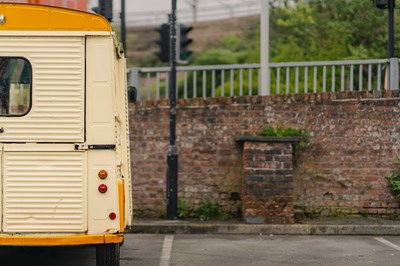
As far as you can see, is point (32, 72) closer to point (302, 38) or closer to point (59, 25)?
point (59, 25)

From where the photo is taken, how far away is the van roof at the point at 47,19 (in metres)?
8.63

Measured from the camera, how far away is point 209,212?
14.6 metres

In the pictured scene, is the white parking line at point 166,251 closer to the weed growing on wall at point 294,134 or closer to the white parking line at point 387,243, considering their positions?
the weed growing on wall at point 294,134

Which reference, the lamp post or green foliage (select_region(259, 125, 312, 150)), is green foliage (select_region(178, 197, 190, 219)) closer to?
green foliage (select_region(259, 125, 312, 150))

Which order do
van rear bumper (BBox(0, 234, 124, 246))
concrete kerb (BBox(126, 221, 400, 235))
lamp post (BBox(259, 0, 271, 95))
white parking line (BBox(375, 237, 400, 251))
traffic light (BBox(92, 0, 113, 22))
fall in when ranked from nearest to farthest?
van rear bumper (BBox(0, 234, 124, 246)), white parking line (BBox(375, 237, 400, 251)), concrete kerb (BBox(126, 221, 400, 235)), lamp post (BBox(259, 0, 271, 95)), traffic light (BBox(92, 0, 113, 22))

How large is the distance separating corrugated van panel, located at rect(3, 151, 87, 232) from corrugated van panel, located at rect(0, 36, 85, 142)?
7.7 inches

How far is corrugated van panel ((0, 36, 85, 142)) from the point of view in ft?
28.2

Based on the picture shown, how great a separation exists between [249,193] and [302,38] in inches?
445

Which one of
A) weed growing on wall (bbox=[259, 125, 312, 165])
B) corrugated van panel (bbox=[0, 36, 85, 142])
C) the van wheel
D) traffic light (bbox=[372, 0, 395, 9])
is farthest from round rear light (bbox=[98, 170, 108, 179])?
traffic light (bbox=[372, 0, 395, 9])

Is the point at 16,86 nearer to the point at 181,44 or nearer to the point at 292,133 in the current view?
the point at 181,44

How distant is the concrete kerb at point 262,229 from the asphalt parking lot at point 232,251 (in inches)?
7.6

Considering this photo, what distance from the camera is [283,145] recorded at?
45.9 ft

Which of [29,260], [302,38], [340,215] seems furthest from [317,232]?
[302,38]

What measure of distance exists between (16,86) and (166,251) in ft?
12.7
